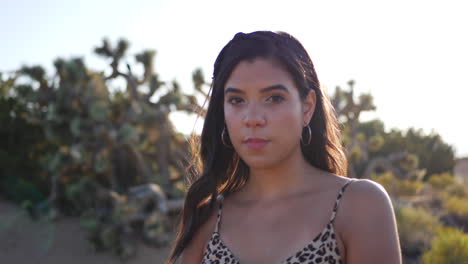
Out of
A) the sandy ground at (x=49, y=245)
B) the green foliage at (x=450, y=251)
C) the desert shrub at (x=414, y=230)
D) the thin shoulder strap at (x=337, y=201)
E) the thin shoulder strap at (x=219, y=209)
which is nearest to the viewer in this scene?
the thin shoulder strap at (x=337, y=201)

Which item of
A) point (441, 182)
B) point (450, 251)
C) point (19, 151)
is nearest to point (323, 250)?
point (450, 251)

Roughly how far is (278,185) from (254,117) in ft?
1.22

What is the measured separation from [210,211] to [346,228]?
71 cm

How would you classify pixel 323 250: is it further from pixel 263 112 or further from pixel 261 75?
pixel 261 75

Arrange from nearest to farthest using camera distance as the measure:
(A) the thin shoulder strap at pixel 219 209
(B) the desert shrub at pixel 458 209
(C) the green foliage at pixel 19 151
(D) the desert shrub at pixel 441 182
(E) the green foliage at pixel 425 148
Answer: (A) the thin shoulder strap at pixel 219 209 → (B) the desert shrub at pixel 458 209 → (C) the green foliage at pixel 19 151 → (D) the desert shrub at pixel 441 182 → (E) the green foliage at pixel 425 148

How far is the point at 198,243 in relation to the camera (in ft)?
7.63

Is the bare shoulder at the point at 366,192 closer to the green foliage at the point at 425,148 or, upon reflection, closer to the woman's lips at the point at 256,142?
the woman's lips at the point at 256,142

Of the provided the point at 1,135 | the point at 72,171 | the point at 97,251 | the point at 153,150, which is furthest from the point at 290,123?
the point at 1,135

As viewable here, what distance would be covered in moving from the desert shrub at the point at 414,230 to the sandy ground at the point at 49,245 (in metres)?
4.86

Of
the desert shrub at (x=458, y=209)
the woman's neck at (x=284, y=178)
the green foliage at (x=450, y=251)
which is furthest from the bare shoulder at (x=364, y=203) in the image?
the desert shrub at (x=458, y=209)

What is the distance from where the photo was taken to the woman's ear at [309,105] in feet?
7.20

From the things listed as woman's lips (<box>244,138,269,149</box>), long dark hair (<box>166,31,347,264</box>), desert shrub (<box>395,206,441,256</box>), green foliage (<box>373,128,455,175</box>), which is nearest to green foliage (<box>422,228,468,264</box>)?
Result: desert shrub (<box>395,206,441,256</box>)

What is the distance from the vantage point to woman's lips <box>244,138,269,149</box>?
207 cm

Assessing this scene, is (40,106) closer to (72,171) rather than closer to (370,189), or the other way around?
(72,171)
